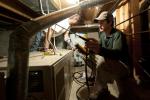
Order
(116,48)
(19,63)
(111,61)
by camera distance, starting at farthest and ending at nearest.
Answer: (111,61)
(116,48)
(19,63)

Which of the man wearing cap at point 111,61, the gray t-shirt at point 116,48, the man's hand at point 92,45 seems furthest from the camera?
the man wearing cap at point 111,61

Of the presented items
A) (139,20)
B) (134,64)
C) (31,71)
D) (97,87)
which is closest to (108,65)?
(97,87)

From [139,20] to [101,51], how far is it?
1.31m

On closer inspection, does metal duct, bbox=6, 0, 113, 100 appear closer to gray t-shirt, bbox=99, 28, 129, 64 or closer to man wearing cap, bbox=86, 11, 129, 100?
gray t-shirt, bbox=99, 28, 129, 64

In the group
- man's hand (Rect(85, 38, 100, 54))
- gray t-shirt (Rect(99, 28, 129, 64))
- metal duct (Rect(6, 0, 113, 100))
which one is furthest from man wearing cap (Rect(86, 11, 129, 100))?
metal duct (Rect(6, 0, 113, 100))

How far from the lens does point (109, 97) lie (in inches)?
98.8

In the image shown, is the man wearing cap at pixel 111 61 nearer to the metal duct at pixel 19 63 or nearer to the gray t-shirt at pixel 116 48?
the gray t-shirt at pixel 116 48

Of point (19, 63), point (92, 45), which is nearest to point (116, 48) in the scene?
point (92, 45)

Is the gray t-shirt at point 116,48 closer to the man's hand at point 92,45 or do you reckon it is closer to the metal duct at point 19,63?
the man's hand at point 92,45

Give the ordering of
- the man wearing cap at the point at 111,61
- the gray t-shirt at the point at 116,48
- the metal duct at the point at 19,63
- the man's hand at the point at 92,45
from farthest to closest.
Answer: the man wearing cap at the point at 111,61 < the gray t-shirt at the point at 116,48 < the man's hand at the point at 92,45 < the metal duct at the point at 19,63

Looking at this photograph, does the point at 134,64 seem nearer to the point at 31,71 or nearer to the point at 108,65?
the point at 108,65

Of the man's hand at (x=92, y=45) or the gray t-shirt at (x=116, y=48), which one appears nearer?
the man's hand at (x=92, y=45)

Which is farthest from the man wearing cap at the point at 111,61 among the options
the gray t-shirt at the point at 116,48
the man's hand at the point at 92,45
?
the man's hand at the point at 92,45

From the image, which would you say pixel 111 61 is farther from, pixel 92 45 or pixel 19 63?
pixel 19 63
